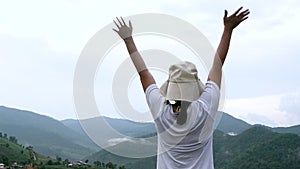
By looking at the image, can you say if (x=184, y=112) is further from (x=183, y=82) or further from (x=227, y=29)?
(x=227, y=29)

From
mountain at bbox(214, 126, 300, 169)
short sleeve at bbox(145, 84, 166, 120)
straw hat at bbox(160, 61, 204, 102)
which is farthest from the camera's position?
mountain at bbox(214, 126, 300, 169)

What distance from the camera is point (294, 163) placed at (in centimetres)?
7550

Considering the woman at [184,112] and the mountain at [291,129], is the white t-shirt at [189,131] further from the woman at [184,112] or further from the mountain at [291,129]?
the mountain at [291,129]

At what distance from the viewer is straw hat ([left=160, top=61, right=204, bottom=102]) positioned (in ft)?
6.31

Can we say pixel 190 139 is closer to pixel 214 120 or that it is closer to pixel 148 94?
pixel 214 120

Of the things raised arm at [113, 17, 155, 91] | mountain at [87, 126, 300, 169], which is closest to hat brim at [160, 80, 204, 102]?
raised arm at [113, 17, 155, 91]

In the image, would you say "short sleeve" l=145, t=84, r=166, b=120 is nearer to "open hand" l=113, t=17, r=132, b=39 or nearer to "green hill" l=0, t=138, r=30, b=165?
"open hand" l=113, t=17, r=132, b=39

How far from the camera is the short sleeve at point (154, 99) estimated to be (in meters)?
2.06

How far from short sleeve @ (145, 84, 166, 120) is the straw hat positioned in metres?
0.09

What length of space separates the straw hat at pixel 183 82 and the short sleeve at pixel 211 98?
6 cm

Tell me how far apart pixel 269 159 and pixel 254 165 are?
3931 millimetres

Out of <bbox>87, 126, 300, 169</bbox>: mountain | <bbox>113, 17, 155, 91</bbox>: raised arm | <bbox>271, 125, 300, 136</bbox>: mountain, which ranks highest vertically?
<bbox>271, 125, 300, 136</bbox>: mountain

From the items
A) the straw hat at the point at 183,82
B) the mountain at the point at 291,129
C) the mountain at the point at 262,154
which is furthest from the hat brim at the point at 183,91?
the mountain at the point at 291,129

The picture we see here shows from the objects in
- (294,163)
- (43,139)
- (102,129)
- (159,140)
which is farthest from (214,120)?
(43,139)
